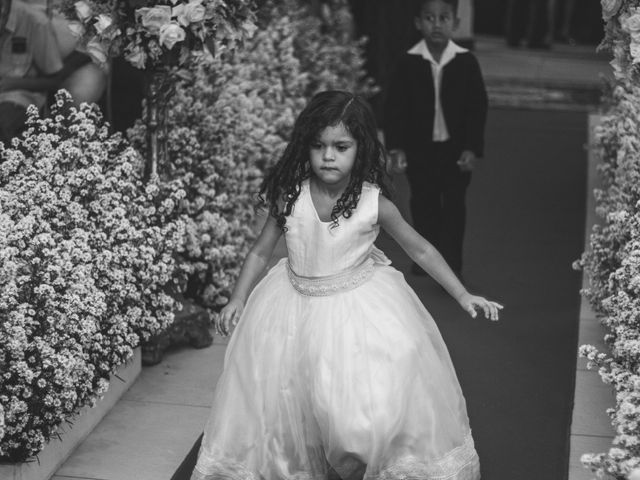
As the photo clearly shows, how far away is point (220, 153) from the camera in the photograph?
734 cm

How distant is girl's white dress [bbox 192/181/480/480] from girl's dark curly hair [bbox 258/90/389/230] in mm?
51

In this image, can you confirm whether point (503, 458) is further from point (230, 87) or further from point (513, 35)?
point (513, 35)

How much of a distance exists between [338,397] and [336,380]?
0.23 feet

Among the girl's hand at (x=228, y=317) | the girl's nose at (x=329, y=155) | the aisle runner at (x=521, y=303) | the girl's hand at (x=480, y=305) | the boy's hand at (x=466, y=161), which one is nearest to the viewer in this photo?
the girl's hand at (x=480, y=305)

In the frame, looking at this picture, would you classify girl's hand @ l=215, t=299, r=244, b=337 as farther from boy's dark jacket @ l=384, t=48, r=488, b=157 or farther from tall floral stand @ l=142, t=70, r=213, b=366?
boy's dark jacket @ l=384, t=48, r=488, b=157

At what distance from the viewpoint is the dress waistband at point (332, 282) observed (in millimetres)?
4832

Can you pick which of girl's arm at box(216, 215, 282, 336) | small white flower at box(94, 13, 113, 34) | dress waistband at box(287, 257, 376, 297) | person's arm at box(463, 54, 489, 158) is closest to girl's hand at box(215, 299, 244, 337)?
girl's arm at box(216, 215, 282, 336)

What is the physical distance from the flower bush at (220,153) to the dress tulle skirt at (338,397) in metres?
1.54

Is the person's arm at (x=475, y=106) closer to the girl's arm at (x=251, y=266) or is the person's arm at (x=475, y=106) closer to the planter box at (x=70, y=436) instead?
the planter box at (x=70, y=436)

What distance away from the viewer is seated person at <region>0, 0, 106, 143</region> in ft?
25.5

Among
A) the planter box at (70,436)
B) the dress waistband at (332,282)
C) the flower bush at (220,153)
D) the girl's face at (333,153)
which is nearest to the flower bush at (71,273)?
the planter box at (70,436)

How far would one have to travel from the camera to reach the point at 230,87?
26.6 ft

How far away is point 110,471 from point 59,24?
152 inches

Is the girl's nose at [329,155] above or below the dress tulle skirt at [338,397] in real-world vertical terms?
above
